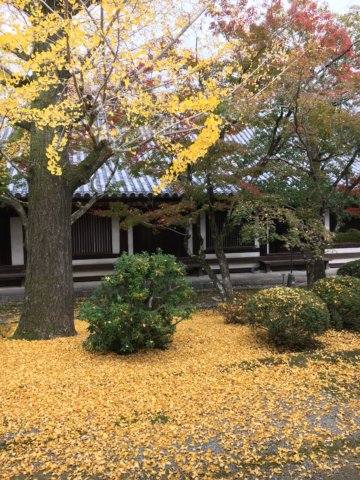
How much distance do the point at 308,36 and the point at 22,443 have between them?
27.3 ft

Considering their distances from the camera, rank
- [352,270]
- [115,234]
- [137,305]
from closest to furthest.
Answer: [137,305], [352,270], [115,234]

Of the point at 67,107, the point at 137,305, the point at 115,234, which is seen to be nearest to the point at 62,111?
the point at 67,107

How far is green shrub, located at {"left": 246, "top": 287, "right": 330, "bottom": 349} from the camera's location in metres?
5.56

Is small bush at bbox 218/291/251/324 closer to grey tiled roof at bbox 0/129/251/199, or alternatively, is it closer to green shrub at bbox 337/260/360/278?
green shrub at bbox 337/260/360/278

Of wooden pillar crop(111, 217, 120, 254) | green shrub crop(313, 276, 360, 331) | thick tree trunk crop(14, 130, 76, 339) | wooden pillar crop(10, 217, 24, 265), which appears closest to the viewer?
thick tree trunk crop(14, 130, 76, 339)

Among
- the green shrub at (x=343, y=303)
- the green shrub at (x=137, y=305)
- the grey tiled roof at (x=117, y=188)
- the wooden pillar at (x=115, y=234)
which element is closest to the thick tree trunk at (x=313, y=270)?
the green shrub at (x=343, y=303)

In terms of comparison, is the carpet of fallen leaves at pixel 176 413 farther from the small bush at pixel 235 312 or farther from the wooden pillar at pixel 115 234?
the wooden pillar at pixel 115 234

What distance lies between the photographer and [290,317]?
18.3ft

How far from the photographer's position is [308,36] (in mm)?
8148

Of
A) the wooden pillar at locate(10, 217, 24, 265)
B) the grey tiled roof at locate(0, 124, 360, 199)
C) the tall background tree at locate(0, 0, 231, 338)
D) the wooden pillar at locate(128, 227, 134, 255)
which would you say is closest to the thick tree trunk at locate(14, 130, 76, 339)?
the tall background tree at locate(0, 0, 231, 338)

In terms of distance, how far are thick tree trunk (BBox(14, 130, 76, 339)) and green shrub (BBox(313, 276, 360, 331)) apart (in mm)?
4108

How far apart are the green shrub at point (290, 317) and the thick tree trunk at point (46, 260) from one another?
2.84 m

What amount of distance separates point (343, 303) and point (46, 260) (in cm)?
468

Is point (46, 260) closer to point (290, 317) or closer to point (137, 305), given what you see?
point (137, 305)
